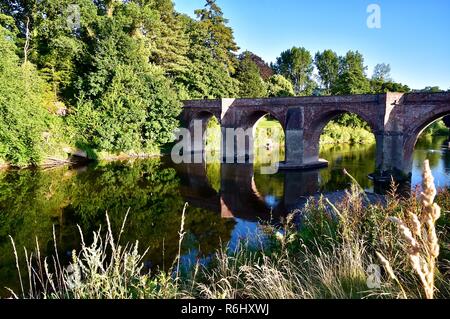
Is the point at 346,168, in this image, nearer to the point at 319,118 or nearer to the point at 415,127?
the point at 319,118

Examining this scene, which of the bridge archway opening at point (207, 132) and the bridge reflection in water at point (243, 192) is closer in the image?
the bridge reflection in water at point (243, 192)

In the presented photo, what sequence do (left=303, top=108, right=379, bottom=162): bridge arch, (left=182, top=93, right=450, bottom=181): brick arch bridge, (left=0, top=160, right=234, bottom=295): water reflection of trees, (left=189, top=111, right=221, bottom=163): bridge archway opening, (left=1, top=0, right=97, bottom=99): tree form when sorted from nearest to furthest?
(left=0, top=160, right=234, bottom=295): water reflection of trees < (left=182, top=93, right=450, bottom=181): brick arch bridge < (left=303, top=108, right=379, bottom=162): bridge arch < (left=1, top=0, right=97, bottom=99): tree < (left=189, top=111, right=221, bottom=163): bridge archway opening

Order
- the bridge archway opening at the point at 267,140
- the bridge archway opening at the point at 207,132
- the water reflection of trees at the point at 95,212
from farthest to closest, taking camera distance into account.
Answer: the bridge archway opening at the point at 267,140 < the bridge archway opening at the point at 207,132 < the water reflection of trees at the point at 95,212

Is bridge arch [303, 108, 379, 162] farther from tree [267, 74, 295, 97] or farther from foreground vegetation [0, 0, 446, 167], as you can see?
tree [267, 74, 295, 97]

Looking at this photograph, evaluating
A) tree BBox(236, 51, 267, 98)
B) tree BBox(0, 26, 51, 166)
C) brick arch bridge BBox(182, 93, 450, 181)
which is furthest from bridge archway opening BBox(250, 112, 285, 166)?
tree BBox(0, 26, 51, 166)

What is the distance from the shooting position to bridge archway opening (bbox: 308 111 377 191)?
21.2 m

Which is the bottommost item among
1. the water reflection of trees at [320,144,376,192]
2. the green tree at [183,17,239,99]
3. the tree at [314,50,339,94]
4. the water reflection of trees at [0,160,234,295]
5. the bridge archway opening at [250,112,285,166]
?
the water reflection of trees at [0,160,234,295]

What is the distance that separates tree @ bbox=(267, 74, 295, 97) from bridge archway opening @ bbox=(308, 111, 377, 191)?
827 centimetres

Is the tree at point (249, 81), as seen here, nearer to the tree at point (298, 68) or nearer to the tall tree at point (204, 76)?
the tall tree at point (204, 76)

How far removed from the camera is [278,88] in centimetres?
4850

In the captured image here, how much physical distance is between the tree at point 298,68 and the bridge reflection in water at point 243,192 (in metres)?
40.2

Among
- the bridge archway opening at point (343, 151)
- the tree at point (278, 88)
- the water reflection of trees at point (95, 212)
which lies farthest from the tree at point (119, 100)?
the tree at point (278, 88)

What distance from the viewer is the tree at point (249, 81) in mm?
43500
